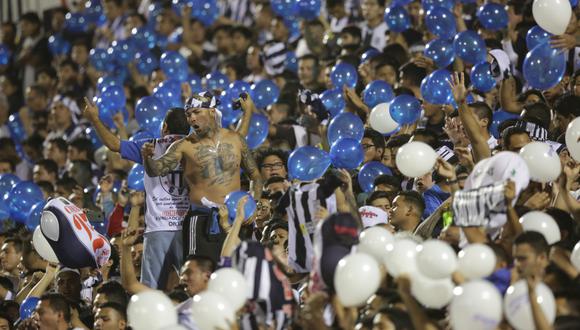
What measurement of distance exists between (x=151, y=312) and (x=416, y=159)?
6.99 ft

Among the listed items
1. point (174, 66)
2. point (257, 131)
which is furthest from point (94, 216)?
point (174, 66)

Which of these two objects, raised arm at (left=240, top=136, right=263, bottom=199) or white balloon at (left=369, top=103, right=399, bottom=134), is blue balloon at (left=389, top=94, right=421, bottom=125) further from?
raised arm at (left=240, top=136, right=263, bottom=199)

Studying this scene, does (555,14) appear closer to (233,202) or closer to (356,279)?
(233,202)

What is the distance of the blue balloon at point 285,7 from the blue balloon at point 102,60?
7.76ft

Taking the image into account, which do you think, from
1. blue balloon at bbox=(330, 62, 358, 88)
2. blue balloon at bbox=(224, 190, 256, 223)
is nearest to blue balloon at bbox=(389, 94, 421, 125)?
blue balloon at bbox=(330, 62, 358, 88)

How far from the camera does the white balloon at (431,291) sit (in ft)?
24.0

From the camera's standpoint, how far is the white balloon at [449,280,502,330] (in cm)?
687

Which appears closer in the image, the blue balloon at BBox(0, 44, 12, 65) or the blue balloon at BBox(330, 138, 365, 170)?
the blue balloon at BBox(330, 138, 365, 170)

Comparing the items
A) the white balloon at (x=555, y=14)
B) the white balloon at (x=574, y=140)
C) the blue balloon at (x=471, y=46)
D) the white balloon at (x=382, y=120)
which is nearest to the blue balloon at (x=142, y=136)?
the white balloon at (x=382, y=120)

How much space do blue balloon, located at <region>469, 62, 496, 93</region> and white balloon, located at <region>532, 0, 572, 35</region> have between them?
1.08 meters

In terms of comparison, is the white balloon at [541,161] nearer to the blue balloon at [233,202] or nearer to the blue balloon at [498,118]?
the blue balloon at [233,202]

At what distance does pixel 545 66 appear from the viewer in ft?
33.1

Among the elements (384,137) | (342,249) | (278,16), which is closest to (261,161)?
(384,137)

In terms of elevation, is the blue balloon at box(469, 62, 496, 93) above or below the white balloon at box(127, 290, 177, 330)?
below
